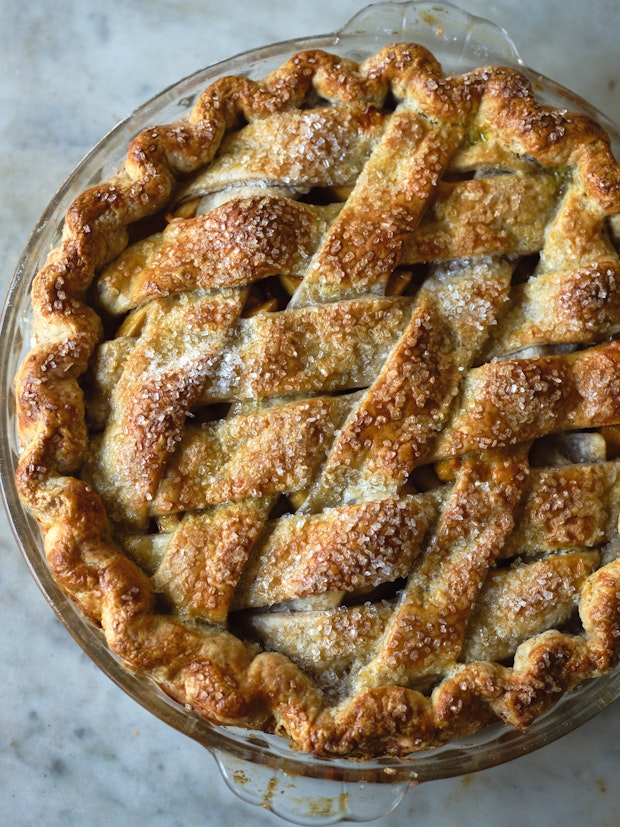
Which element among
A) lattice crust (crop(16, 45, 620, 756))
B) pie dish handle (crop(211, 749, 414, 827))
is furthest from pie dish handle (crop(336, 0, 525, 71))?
pie dish handle (crop(211, 749, 414, 827))

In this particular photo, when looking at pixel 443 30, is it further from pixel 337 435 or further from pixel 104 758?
pixel 104 758

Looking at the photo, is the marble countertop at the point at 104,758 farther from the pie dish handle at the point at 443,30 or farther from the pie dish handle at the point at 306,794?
the pie dish handle at the point at 443,30

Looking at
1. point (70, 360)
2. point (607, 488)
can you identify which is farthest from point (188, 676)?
point (607, 488)

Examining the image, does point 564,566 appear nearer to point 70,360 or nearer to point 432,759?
point 432,759

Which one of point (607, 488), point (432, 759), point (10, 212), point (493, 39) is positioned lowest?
point (432, 759)

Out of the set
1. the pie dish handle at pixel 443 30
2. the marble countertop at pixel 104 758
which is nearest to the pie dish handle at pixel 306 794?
the marble countertop at pixel 104 758

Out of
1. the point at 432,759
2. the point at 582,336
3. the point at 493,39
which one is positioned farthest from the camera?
the point at 493,39
